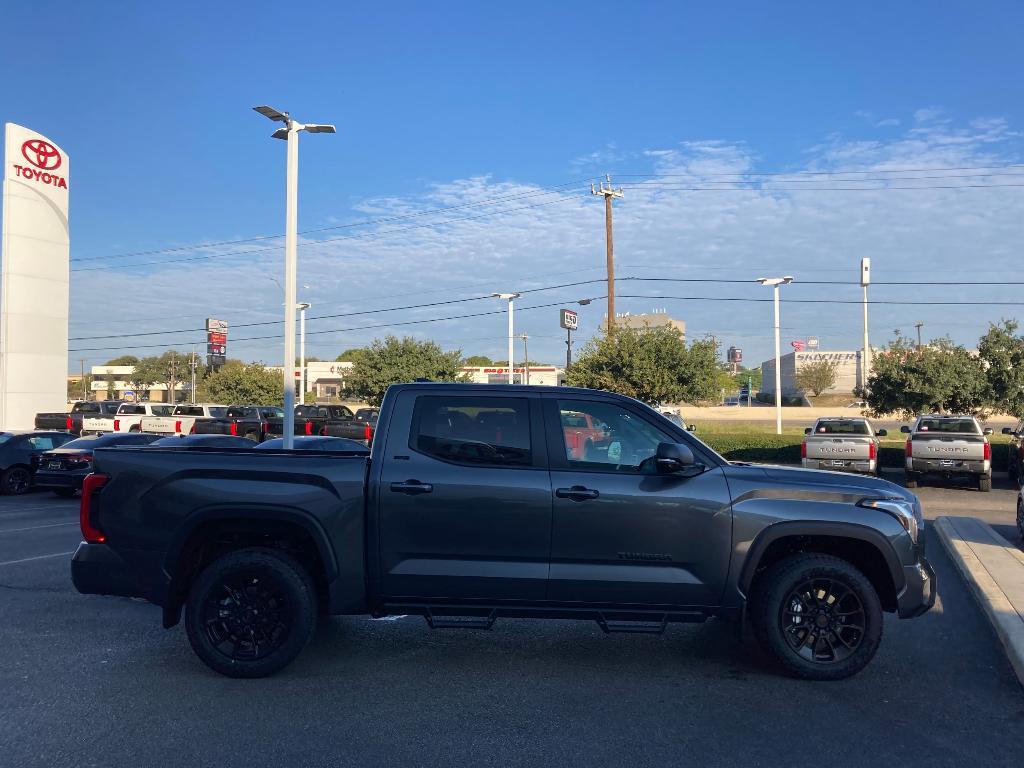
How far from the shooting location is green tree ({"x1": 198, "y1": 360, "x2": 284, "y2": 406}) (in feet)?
201

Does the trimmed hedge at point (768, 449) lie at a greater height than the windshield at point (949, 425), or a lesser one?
lesser

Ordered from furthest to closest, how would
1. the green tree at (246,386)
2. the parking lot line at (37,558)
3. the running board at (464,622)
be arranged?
the green tree at (246,386)
the parking lot line at (37,558)
the running board at (464,622)

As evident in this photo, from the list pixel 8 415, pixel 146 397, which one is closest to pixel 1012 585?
pixel 8 415

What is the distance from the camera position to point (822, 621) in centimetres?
566

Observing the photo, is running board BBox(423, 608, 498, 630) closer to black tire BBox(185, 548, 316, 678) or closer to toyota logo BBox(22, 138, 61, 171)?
black tire BBox(185, 548, 316, 678)

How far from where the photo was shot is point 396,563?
555 centimetres

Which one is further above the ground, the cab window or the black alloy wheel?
the cab window

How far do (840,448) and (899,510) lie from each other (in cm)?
1476

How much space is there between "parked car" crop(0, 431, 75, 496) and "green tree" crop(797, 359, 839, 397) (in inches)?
3364

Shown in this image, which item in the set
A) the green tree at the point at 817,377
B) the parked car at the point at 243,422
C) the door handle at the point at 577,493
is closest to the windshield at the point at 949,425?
the door handle at the point at 577,493

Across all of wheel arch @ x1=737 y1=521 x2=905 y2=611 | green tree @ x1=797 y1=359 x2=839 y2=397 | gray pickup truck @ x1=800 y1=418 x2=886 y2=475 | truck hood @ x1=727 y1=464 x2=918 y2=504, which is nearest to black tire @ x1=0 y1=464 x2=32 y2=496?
gray pickup truck @ x1=800 y1=418 x2=886 y2=475

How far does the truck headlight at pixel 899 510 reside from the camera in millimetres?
5625

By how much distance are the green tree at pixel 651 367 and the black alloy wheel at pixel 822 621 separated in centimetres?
2595

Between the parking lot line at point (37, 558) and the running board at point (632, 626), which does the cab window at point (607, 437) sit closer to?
the running board at point (632, 626)
